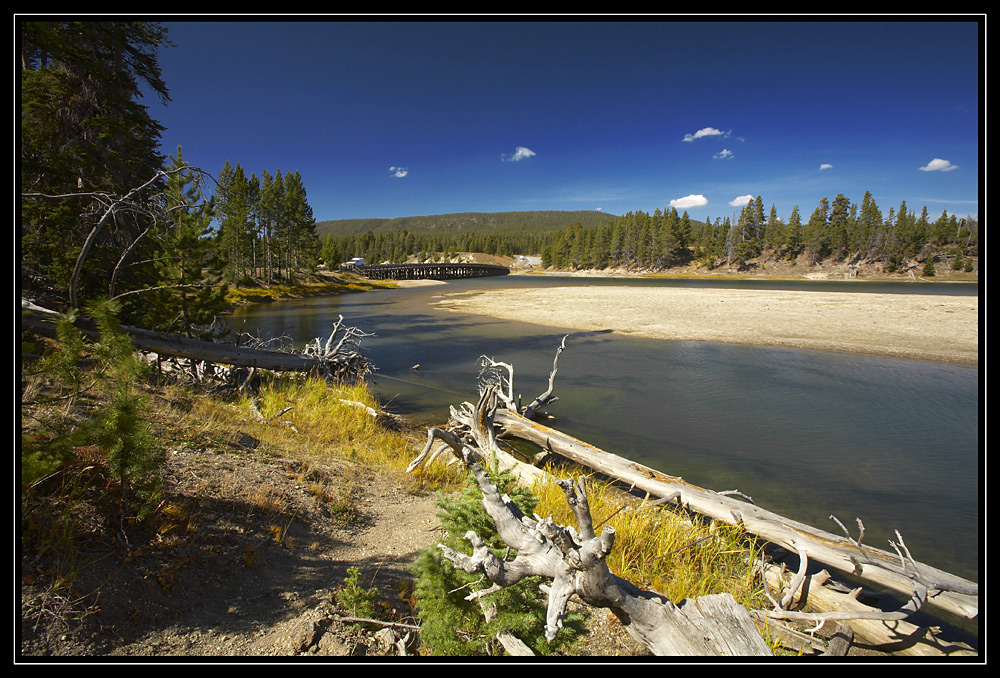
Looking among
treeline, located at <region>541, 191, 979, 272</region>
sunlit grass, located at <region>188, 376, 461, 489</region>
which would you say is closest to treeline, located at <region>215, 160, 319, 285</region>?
sunlit grass, located at <region>188, 376, 461, 489</region>

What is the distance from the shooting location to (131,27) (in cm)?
1345

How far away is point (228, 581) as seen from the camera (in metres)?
3.29

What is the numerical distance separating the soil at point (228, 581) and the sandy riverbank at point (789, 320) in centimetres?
2119

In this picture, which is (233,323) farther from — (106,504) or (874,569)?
(874,569)

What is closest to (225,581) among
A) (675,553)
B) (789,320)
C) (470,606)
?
(470,606)

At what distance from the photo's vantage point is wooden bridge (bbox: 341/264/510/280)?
3386 inches

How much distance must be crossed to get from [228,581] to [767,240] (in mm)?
127926

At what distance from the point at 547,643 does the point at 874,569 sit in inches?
155

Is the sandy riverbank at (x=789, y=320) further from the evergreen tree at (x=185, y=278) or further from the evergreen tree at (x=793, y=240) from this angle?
the evergreen tree at (x=793, y=240)

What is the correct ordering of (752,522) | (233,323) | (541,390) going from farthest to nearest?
1. (233,323)
2. (541,390)
3. (752,522)

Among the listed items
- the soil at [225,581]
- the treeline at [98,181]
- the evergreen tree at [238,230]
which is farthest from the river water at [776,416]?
the evergreen tree at [238,230]

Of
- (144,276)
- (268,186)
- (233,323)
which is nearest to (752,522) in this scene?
(144,276)

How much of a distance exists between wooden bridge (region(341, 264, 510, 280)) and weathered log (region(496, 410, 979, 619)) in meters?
79.0
